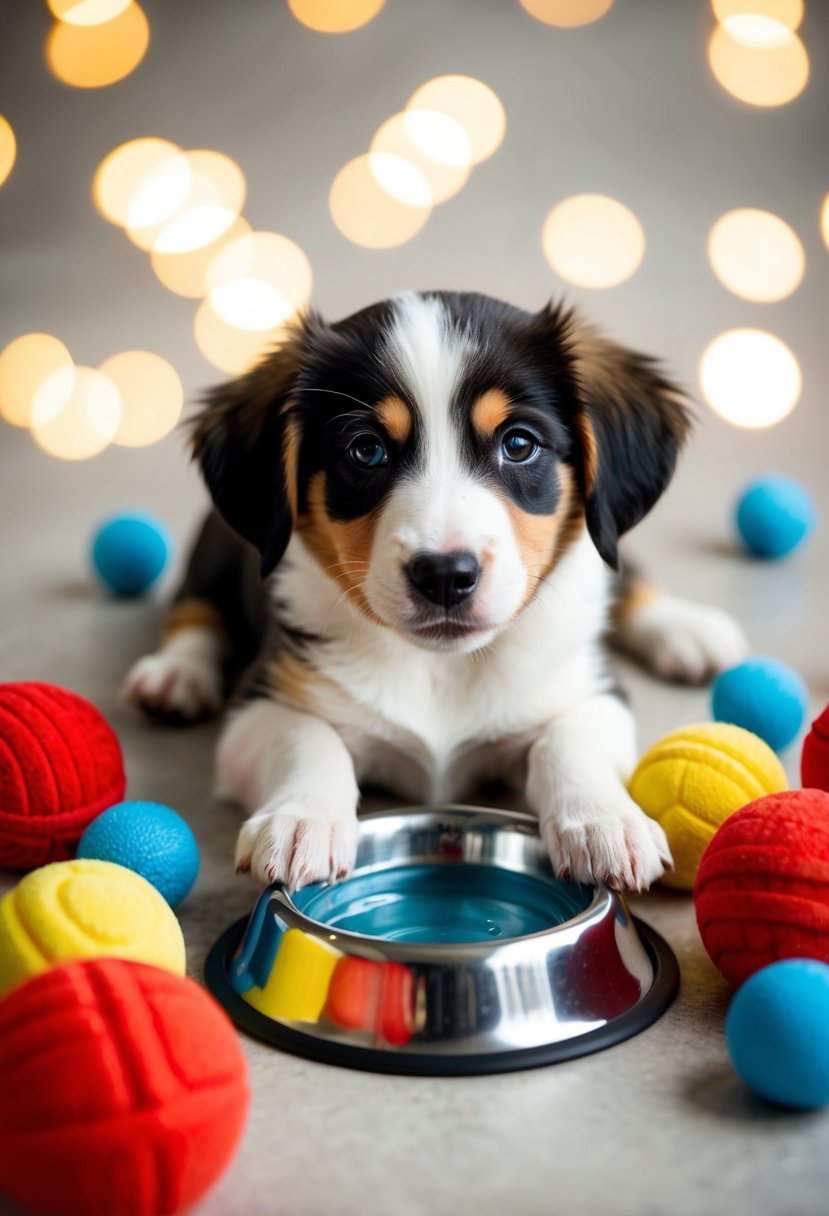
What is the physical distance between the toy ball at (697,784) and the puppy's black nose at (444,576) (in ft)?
1.56

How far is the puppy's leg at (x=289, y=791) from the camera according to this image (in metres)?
2.14

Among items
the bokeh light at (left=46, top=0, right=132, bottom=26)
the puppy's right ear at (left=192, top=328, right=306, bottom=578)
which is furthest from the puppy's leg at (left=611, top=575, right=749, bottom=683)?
the bokeh light at (left=46, top=0, right=132, bottom=26)

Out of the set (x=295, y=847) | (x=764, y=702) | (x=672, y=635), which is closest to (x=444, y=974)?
(x=295, y=847)

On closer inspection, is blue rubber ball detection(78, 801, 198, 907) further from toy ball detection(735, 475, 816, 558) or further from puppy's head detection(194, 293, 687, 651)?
toy ball detection(735, 475, 816, 558)

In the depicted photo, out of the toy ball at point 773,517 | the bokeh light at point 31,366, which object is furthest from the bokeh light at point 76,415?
the toy ball at point 773,517

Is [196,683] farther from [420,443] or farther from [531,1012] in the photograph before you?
[531,1012]

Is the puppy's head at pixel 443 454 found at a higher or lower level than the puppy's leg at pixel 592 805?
higher

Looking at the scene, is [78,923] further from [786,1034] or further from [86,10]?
[86,10]

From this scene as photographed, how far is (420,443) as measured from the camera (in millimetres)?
2398

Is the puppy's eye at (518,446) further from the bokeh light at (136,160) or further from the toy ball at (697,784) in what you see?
the bokeh light at (136,160)

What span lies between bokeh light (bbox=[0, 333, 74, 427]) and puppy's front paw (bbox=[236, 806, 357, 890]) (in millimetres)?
3843

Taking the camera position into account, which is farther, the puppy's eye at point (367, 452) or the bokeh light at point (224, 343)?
the bokeh light at point (224, 343)

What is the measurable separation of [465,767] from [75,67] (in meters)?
4.03

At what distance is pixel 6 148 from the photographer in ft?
18.2
